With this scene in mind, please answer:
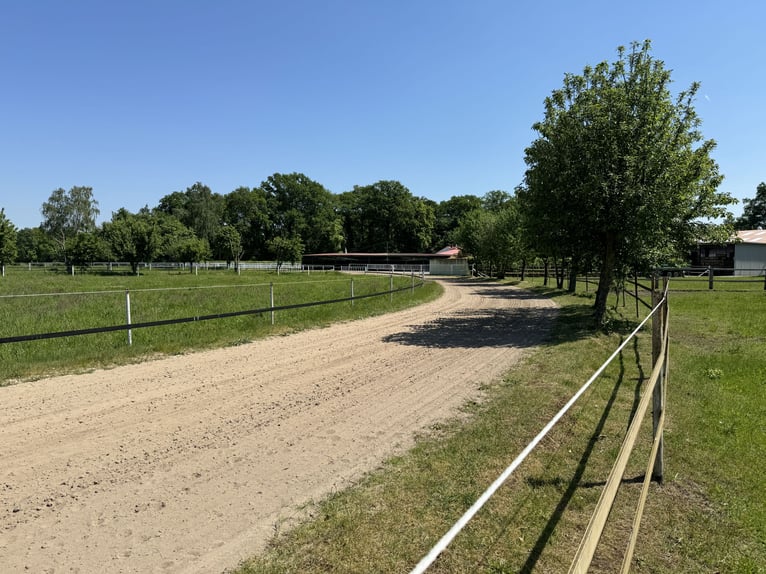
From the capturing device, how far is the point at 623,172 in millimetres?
12398

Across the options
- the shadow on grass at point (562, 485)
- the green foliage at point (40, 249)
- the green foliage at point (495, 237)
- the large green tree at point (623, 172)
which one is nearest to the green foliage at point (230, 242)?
A: the green foliage at point (495, 237)

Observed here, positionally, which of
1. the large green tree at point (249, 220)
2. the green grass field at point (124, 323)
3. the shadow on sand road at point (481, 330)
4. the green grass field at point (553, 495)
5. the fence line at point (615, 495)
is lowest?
the shadow on sand road at point (481, 330)

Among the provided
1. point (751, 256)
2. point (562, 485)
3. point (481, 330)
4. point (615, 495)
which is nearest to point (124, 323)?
point (481, 330)

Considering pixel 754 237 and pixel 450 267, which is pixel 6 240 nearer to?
pixel 450 267

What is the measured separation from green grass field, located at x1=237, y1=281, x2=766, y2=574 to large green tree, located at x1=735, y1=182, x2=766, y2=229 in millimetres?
113429

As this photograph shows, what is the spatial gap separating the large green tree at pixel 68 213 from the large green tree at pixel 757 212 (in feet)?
435

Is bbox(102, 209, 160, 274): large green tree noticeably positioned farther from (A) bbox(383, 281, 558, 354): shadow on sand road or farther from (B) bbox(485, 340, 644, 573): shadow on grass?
(B) bbox(485, 340, 644, 573): shadow on grass

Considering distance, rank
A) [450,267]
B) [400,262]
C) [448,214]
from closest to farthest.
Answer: [450,267]
[400,262]
[448,214]

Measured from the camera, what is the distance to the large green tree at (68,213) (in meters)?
90.9

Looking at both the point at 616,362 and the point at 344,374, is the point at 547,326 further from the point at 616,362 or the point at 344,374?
the point at 344,374

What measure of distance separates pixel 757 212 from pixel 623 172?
112 metres

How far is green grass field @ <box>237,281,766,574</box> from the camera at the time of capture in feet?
10.2

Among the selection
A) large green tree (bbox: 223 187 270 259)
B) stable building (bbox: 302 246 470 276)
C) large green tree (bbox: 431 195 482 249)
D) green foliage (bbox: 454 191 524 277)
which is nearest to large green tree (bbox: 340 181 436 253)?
large green tree (bbox: 431 195 482 249)

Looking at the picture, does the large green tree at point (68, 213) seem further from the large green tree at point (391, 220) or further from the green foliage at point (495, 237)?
the green foliage at point (495, 237)
